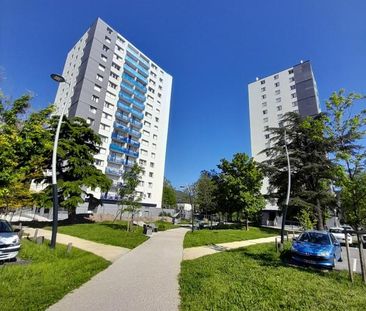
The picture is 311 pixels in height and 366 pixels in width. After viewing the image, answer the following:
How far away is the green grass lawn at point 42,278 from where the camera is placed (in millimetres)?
4980

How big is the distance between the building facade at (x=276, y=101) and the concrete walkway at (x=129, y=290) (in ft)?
148

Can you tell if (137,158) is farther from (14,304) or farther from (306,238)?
(14,304)

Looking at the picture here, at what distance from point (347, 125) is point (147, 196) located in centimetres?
4549

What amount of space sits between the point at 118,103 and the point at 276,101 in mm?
36956

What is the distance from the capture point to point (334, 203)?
971 inches

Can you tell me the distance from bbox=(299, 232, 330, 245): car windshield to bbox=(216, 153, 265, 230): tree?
16673 millimetres

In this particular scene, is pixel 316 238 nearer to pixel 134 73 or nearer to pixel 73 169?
pixel 73 169

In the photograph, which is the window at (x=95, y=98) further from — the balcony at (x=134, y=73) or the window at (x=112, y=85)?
the balcony at (x=134, y=73)

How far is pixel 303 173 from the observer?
27.2 metres

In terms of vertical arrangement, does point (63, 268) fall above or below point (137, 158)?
below

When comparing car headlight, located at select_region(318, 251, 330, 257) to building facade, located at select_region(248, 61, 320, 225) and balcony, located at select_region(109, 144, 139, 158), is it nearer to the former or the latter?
building facade, located at select_region(248, 61, 320, 225)

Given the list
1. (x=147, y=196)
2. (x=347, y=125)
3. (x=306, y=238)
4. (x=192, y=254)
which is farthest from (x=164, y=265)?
(x=147, y=196)

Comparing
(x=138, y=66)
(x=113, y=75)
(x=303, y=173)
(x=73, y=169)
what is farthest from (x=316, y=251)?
(x=138, y=66)

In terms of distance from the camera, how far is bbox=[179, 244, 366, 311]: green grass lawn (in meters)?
5.40
